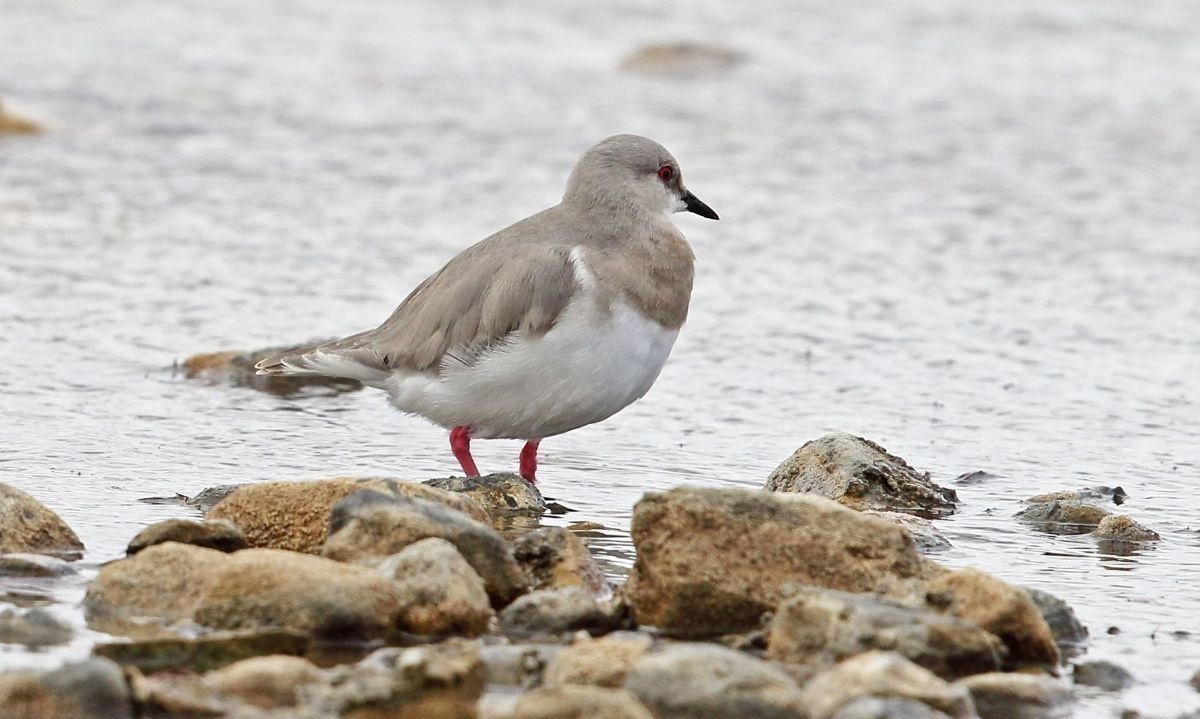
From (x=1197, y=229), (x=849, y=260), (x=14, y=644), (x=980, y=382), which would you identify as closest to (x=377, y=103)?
(x=849, y=260)

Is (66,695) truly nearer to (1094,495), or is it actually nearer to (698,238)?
(1094,495)

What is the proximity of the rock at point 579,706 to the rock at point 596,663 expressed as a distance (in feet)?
1.19

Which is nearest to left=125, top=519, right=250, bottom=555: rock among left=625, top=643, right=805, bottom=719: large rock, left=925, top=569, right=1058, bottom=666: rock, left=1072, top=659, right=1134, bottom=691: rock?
left=625, top=643, right=805, bottom=719: large rock

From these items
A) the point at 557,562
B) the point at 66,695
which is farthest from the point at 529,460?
the point at 66,695

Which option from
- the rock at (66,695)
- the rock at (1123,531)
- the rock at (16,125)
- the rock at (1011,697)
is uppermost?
the rock at (16,125)

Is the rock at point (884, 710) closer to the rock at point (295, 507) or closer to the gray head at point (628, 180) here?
the rock at point (295, 507)

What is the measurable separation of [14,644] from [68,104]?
11.2 metres

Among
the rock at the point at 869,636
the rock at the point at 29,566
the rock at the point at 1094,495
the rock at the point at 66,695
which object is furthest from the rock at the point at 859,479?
the rock at the point at 66,695

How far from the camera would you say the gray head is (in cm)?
768

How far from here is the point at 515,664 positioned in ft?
16.2

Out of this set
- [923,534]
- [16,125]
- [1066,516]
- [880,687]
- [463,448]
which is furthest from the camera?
[16,125]

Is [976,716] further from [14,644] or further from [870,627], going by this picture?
[14,644]

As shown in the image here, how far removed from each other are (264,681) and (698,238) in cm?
790

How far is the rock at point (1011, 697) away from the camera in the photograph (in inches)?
187
